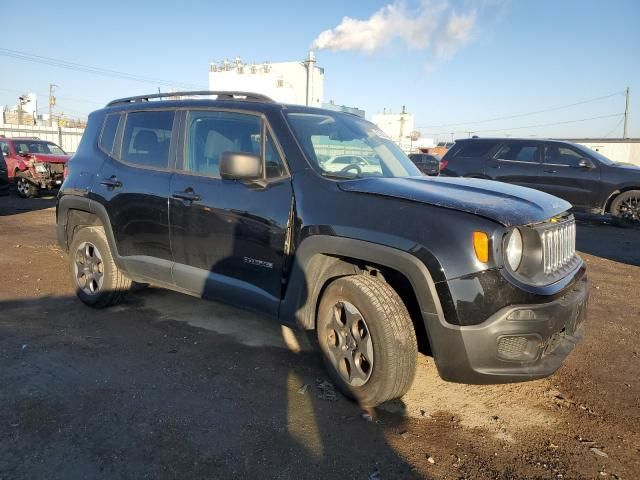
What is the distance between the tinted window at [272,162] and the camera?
11.0ft

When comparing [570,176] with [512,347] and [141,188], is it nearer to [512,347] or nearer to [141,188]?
[512,347]

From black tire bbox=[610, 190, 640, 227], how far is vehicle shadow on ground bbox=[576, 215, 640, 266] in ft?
0.71

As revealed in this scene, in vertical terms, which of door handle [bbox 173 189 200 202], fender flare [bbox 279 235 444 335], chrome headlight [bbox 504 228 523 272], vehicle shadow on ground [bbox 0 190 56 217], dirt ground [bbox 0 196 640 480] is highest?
door handle [bbox 173 189 200 202]

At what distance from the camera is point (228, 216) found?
11.5 feet

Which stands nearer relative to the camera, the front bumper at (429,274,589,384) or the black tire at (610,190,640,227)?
the front bumper at (429,274,589,384)

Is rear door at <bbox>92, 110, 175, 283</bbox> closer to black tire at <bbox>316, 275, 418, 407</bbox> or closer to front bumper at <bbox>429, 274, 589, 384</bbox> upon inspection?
black tire at <bbox>316, 275, 418, 407</bbox>

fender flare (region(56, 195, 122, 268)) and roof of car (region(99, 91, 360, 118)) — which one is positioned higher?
roof of car (region(99, 91, 360, 118))

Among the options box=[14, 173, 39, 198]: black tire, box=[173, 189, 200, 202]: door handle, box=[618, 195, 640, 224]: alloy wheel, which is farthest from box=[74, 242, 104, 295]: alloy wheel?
box=[14, 173, 39, 198]: black tire

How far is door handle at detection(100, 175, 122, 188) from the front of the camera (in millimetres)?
4355

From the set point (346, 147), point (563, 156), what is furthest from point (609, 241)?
point (346, 147)

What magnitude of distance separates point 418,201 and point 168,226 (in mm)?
2165

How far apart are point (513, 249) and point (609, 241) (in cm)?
789

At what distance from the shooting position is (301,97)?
51.3 metres

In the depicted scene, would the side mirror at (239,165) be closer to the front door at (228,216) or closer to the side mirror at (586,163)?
the front door at (228,216)
